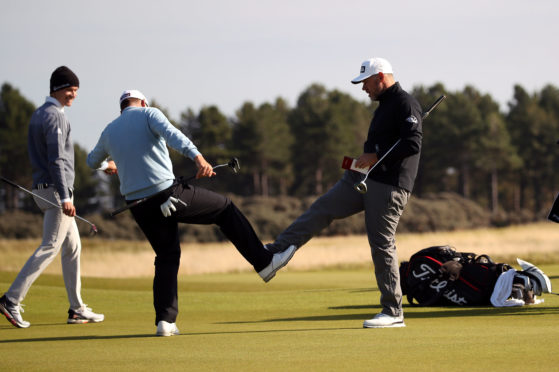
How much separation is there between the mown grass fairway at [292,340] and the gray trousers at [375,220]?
18.2 inches

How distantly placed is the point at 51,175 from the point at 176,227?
5.00 ft

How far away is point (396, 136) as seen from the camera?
7660 mm

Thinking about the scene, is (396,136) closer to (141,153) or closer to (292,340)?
(292,340)

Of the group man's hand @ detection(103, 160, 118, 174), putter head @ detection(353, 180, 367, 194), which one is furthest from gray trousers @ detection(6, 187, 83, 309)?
putter head @ detection(353, 180, 367, 194)

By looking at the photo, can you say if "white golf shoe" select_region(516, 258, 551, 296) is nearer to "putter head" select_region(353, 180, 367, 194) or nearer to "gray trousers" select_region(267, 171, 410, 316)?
"gray trousers" select_region(267, 171, 410, 316)

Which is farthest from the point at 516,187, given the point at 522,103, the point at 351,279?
the point at 351,279

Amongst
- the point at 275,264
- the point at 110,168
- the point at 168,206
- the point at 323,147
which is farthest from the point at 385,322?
the point at 323,147

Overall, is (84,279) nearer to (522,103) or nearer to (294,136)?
(294,136)

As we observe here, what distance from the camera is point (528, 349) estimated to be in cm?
607

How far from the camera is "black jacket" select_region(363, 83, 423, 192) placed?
293 inches

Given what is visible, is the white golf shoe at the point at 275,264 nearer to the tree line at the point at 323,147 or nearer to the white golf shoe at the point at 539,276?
the white golf shoe at the point at 539,276

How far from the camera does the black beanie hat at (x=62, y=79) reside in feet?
28.5

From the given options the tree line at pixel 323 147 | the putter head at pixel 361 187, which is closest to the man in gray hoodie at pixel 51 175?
the putter head at pixel 361 187

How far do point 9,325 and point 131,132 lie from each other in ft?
8.99
